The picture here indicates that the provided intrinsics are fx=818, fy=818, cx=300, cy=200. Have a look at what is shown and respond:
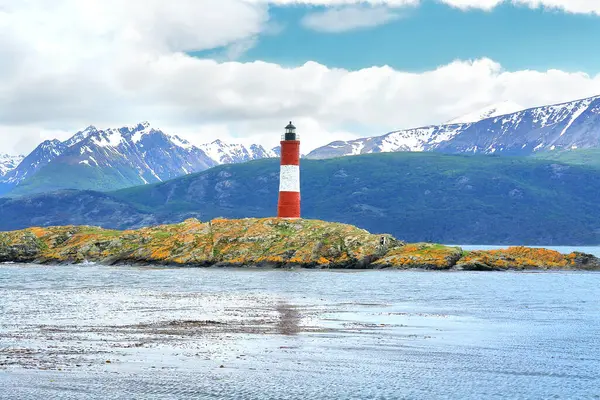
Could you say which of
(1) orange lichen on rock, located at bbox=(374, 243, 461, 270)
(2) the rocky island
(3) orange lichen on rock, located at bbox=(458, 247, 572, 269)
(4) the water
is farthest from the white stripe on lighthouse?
(4) the water

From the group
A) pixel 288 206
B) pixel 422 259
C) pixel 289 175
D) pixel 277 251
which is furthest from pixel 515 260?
pixel 289 175

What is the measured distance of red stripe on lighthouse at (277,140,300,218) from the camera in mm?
139750

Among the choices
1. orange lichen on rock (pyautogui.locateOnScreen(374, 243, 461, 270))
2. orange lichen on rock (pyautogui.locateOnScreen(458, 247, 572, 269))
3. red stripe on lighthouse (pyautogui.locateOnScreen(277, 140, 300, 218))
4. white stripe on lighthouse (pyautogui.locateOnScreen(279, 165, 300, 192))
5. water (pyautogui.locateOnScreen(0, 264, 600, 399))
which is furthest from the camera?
red stripe on lighthouse (pyautogui.locateOnScreen(277, 140, 300, 218))

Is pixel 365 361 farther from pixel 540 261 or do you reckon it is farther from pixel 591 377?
pixel 540 261

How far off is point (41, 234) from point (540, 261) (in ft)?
316

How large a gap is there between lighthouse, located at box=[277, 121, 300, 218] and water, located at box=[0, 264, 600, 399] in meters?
51.8

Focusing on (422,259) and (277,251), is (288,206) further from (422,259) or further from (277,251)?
(422,259)

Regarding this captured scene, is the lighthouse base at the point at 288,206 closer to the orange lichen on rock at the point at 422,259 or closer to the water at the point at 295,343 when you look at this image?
the orange lichen on rock at the point at 422,259

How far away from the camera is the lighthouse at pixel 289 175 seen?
458 ft

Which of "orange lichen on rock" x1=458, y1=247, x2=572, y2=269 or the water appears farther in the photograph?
"orange lichen on rock" x1=458, y1=247, x2=572, y2=269

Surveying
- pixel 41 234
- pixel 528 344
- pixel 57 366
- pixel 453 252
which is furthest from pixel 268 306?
pixel 41 234

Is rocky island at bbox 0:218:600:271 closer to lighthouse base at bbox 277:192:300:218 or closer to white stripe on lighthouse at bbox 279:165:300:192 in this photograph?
lighthouse base at bbox 277:192:300:218

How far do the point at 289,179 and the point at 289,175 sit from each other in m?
0.68

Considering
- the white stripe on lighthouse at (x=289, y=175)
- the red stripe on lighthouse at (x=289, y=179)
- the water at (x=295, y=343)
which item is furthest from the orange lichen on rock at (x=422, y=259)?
the water at (x=295, y=343)
